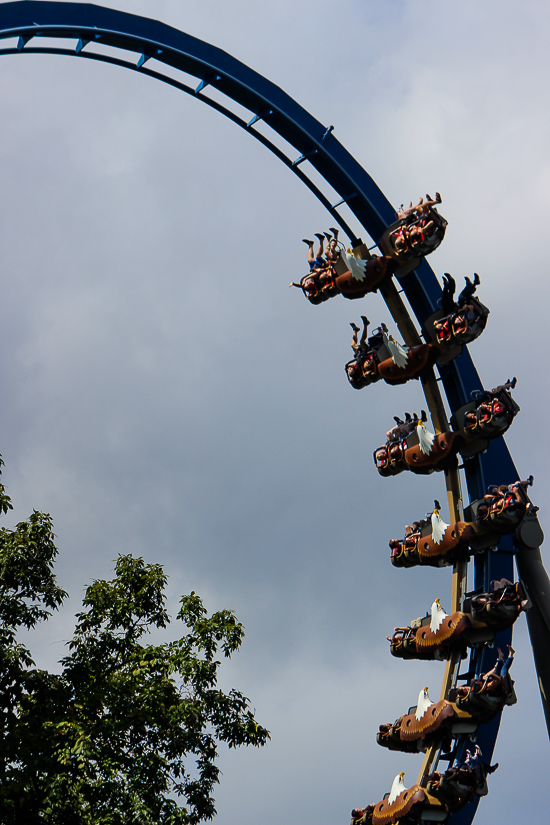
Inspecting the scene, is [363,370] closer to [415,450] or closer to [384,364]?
[384,364]

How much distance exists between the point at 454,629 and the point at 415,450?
7.08 ft

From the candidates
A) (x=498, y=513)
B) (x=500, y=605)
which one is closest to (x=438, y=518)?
(x=498, y=513)

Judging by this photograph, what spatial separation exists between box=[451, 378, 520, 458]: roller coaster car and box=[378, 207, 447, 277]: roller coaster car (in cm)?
184

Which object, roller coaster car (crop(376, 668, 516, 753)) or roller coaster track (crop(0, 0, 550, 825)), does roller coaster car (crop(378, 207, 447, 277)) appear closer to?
roller coaster track (crop(0, 0, 550, 825))

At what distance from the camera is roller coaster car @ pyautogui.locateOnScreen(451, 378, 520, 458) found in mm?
11047

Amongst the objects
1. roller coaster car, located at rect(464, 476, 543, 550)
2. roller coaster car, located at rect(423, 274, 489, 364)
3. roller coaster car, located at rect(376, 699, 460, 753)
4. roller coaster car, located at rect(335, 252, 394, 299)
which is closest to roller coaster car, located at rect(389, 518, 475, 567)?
roller coaster car, located at rect(464, 476, 543, 550)

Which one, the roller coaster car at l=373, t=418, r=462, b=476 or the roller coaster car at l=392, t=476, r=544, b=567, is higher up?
the roller coaster car at l=373, t=418, r=462, b=476

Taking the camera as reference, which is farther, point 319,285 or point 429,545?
point 319,285

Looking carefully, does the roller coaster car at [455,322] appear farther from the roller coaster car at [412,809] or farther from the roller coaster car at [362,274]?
the roller coaster car at [412,809]

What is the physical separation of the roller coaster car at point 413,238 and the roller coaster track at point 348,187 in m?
0.21

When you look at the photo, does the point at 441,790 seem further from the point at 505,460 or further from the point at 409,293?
the point at 409,293

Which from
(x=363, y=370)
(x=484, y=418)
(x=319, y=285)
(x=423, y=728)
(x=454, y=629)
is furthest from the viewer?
(x=319, y=285)

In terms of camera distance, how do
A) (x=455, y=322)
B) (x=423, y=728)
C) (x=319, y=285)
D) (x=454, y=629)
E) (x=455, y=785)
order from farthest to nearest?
(x=319, y=285) → (x=455, y=322) → (x=454, y=629) → (x=423, y=728) → (x=455, y=785)

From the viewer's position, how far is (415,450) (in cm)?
1141
